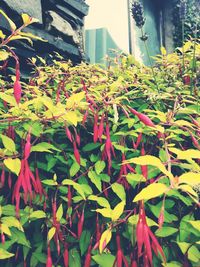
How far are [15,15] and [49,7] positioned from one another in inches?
22.7

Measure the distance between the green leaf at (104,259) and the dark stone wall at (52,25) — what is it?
6.33 ft

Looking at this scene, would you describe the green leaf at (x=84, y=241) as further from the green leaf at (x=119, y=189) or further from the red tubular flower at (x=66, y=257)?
the green leaf at (x=119, y=189)

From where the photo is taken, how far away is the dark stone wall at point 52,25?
259cm

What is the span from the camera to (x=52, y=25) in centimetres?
297

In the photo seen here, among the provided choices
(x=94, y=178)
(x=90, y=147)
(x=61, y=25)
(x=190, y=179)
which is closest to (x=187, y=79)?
(x=90, y=147)

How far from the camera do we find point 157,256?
998 mm

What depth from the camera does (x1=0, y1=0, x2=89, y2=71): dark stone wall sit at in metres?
2.59

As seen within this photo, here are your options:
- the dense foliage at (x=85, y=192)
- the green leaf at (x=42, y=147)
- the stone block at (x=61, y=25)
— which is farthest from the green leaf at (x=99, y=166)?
the stone block at (x=61, y=25)

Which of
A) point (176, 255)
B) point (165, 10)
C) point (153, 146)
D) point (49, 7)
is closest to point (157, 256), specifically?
point (176, 255)

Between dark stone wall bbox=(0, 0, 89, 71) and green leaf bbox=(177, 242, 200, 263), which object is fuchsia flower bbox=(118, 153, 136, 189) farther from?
dark stone wall bbox=(0, 0, 89, 71)

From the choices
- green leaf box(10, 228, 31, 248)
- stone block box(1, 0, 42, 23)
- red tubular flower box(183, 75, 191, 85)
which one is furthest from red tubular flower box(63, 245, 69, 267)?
stone block box(1, 0, 42, 23)

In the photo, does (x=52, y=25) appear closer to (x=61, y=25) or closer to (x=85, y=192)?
(x=61, y=25)

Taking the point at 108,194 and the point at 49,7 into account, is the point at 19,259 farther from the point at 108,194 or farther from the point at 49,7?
the point at 49,7

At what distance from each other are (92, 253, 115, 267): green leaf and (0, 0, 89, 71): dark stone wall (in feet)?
6.33
